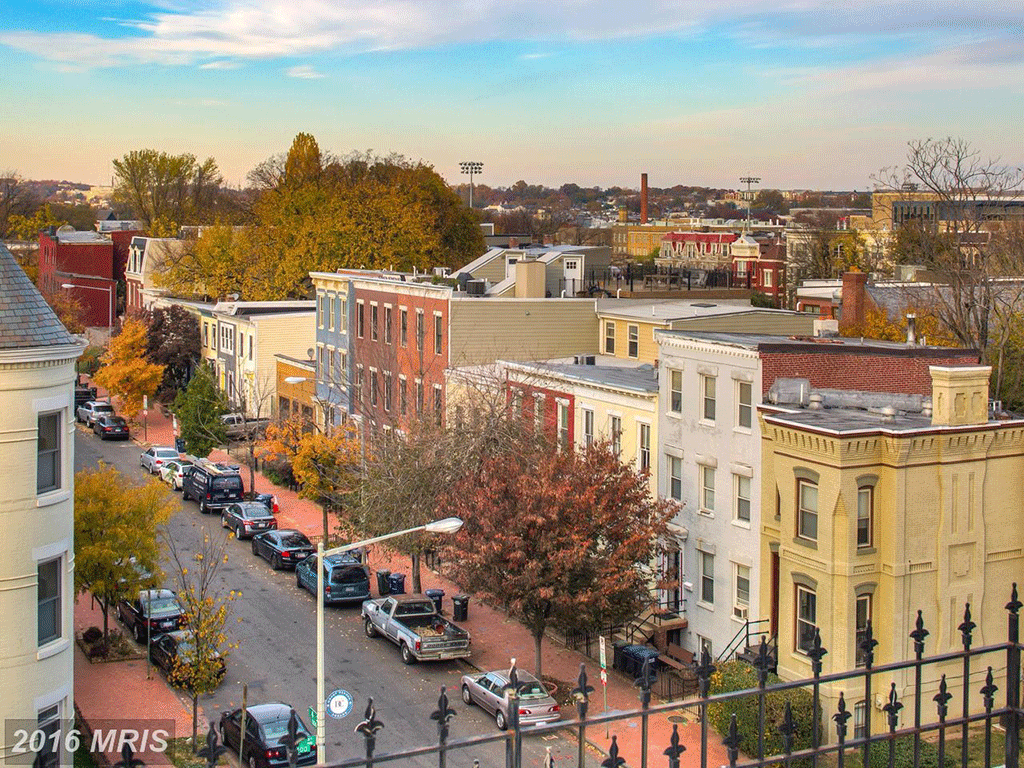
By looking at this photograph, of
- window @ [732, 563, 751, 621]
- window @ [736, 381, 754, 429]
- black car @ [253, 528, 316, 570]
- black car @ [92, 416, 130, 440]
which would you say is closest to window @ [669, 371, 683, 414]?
window @ [736, 381, 754, 429]

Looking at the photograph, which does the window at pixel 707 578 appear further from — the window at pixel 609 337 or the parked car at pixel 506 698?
the window at pixel 609 337

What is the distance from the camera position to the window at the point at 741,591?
34156 mm

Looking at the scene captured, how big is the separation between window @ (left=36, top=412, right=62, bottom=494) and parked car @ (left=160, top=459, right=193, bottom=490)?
3424 cm

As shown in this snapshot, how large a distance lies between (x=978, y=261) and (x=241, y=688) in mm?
48074

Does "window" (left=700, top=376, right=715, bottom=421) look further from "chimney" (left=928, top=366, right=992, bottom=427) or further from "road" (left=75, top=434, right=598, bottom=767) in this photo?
"road" (left=75, top=434, right=598, bottom=767)

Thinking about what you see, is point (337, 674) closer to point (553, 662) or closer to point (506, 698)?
point (553, 662)

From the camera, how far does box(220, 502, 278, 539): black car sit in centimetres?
5012

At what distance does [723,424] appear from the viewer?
3497 cm

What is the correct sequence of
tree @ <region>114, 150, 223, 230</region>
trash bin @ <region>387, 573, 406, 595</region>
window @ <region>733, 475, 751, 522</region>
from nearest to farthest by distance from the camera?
1. window @ <region>733, 475, 751, 522</region>
2. trash bin @ <region>387, 573, 406, 595</region>
3. tree @ <region>114, 150, 223, 230</region>

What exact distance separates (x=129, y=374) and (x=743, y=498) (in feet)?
153

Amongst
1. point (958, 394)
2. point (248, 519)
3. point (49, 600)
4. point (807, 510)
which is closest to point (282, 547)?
point (248, 519)

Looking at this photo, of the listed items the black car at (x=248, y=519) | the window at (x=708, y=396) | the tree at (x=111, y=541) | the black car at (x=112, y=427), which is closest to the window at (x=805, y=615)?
the window at (x=708, y=396)

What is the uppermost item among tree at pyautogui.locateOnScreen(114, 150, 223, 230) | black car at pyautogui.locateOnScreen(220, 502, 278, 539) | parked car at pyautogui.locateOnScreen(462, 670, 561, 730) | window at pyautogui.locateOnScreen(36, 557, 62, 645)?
tree at pyautogui.locateOnScreen(114, 150, 223, 230)

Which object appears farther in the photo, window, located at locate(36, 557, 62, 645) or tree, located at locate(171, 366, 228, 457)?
tree, located at locate(171, 366, 228, 457)
